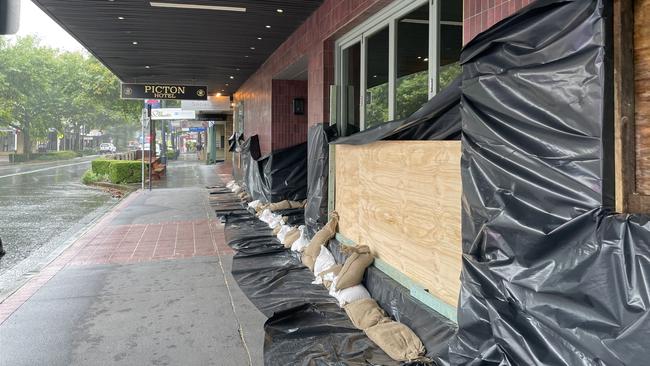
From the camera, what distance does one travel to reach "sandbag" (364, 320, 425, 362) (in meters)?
3.32

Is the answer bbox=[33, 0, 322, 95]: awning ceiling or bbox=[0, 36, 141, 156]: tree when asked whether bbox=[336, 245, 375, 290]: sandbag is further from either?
bbox=[0, 36, 141, 156]: tree

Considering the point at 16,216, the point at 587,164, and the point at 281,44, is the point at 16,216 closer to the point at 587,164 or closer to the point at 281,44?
the point at 281,44

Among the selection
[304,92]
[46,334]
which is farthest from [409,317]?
[304,92]

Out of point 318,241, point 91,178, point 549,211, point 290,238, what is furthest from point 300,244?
point 91,178

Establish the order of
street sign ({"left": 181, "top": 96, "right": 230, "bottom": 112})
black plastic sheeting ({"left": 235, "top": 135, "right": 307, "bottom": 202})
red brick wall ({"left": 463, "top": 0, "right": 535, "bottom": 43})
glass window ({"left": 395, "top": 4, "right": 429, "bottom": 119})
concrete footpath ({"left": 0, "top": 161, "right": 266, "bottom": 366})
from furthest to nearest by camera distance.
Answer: street sign ({"left": 181, "top": 96, "right": 230, "bottom": 112})
black plastic sheeting ({"left": 235, "top": 135, "right": 307, "bottom": 202})
glass window ({"left": 395, "top": 4, "right": 429, "bottom": 119})
concrete footpath ({"left": 0, "top": 161, "right": 266, "bottom": 366})
red brick wall ({"left": 463, "top": 0, "right": 535, "bottom": 43})

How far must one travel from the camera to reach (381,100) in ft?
18.7

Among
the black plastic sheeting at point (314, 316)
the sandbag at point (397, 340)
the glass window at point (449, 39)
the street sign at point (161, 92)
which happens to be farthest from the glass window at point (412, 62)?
the street sign at point (161, 92)

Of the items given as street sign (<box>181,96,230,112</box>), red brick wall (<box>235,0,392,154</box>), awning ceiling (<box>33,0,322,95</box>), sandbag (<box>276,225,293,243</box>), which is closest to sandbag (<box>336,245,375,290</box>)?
sandbag (<box>276,225,293,243</box>)

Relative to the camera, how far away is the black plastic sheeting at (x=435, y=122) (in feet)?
10.7

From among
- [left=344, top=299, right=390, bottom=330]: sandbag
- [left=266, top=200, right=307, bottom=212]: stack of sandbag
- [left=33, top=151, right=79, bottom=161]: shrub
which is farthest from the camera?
[left=33, top=151, right=79, bottom=161]: shrub

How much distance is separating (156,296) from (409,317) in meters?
2.64

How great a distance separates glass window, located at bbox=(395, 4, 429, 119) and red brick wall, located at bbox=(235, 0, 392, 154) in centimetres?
38

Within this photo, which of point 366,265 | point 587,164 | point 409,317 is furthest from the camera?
point 366,265

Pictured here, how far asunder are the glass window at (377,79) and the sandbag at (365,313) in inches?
86.0
